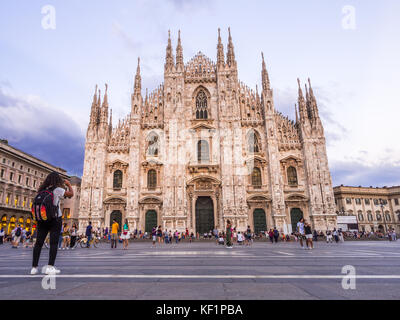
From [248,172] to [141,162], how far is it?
1220 cm

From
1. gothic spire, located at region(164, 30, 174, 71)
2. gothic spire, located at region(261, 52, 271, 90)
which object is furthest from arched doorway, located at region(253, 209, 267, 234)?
gothic spire, located at region(164, 30, 174, 71)

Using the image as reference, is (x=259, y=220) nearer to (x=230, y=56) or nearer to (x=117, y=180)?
(x=117, y=180)

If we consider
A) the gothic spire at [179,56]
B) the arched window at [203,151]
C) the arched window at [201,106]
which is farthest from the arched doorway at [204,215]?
the gothic spire at [179,56]

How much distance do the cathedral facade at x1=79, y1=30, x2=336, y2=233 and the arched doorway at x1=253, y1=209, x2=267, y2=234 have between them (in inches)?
4.2

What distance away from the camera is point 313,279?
3.91 meters

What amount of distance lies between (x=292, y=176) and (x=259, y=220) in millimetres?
6415

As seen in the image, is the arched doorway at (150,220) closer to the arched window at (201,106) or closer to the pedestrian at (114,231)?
the arched window at (201,106)

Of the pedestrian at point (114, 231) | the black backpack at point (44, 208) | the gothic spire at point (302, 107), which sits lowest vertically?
the pedestrian at point (114, 231)

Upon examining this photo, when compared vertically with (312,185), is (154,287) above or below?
below

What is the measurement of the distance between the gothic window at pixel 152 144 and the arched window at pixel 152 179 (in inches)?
77.7

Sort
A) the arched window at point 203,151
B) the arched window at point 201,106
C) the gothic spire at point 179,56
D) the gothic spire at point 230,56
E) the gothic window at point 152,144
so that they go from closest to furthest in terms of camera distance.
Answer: the arched window at point 203,151
the gothic window at point 152,144
the arched window at point 201,106
the gothic spire at point 179,56
the gothic spire at point 230,56

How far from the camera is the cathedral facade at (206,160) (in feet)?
92.6
